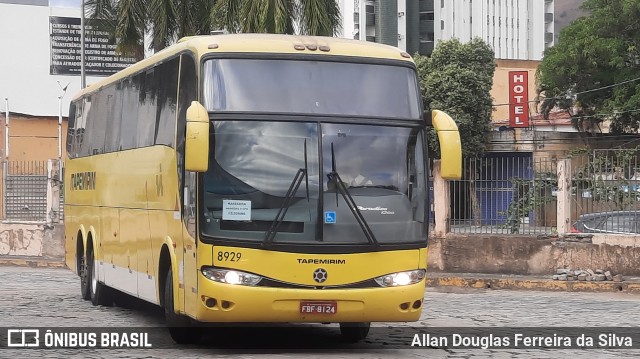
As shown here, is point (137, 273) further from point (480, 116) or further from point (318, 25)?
point (480, 116)

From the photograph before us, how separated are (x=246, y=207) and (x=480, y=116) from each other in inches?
1866

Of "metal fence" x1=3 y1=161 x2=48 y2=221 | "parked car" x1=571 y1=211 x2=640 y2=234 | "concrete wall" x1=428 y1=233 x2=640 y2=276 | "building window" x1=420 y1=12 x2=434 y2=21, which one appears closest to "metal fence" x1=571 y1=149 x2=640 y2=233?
"parked car" x1=571 y1=211 x2=640 y2=234

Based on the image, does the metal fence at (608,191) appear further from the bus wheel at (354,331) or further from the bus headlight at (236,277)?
the bus headlight at (236,277)

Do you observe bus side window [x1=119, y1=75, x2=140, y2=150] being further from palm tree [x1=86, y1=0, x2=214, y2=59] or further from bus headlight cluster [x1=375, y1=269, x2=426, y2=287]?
palm tree [x1=86, y1=0, x2=214, y2=59]

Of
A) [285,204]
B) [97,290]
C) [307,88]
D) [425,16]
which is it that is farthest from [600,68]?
[425,16]

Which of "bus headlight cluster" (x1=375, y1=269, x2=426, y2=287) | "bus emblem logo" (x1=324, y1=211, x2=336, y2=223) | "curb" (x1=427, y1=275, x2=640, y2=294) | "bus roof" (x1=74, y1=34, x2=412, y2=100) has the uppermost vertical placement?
"bus roof" (x1=74, y1=34, x2=412, y2=100)

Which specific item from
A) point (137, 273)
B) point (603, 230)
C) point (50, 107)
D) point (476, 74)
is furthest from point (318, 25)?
point (50, 107)

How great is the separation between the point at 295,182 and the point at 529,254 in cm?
1154

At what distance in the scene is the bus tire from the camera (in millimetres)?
16875

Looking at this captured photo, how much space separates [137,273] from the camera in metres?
14.1

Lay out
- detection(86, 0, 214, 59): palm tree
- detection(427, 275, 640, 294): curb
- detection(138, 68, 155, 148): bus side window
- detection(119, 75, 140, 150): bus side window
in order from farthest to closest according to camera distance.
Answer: detection(86, 0, 214, 59): palm tree < detection(427, 275, 640, 294): curb < detection(119, 75, 140, 150): bus side window < detection(138, 68, 155, 148): bus side window

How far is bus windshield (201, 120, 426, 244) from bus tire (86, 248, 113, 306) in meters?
6.25

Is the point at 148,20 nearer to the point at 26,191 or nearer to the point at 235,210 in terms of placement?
the point at 26,191

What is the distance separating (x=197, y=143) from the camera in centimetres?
1069
